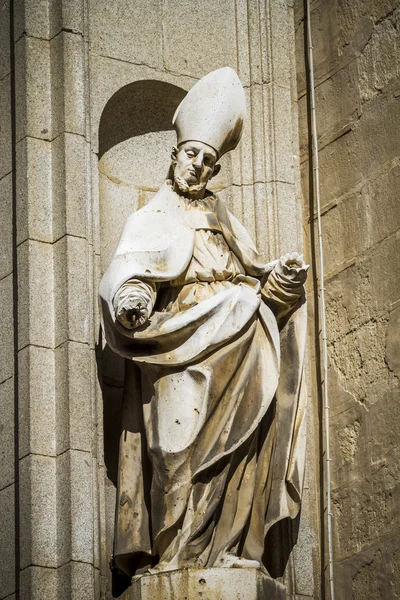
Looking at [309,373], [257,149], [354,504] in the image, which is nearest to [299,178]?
[257,149]

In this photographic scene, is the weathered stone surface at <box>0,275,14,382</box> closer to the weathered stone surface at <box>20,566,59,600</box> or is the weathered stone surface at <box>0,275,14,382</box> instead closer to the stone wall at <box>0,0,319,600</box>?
the stone wall at <box>0,0,319,600</box>

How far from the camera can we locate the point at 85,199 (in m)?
8.89

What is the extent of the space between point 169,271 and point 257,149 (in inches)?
44.6

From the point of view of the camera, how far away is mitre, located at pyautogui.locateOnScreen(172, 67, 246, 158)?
866cm

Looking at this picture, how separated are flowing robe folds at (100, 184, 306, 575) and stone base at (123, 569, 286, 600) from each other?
0.08 meters

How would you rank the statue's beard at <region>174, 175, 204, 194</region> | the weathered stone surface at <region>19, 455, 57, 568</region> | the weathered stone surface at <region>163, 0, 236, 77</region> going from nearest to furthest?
the weathered stone surface at <region>19, 455, 57, 568</region> < the statue's beard at <region>174, 175, 204, 194</region> < the weathered stone surface at <region>163, 0, 236, 77</region>

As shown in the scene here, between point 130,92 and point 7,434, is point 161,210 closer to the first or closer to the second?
point 130,92

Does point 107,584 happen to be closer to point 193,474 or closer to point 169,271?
point 193,474

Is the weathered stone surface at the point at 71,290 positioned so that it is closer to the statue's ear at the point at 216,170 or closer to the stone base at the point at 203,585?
the statue's ear at the point at 216,170

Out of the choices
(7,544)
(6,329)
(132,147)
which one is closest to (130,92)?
(132,147)

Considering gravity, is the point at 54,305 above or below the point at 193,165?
below

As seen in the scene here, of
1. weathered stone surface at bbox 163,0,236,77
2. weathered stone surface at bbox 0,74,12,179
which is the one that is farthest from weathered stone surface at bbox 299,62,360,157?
weathered stone surface at bbox 0,74,12,179

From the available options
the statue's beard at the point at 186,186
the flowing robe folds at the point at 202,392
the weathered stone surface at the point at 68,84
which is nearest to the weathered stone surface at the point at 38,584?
the flowing robe folds at the point at 202,392

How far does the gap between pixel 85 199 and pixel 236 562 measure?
5.49ft
